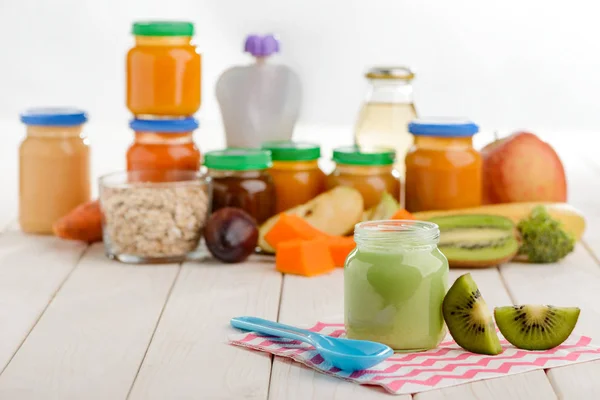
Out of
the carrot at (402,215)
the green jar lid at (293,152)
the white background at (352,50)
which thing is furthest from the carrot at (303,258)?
the white background at (352,50)

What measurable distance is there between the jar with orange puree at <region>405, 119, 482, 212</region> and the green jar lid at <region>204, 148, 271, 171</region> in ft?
0.98

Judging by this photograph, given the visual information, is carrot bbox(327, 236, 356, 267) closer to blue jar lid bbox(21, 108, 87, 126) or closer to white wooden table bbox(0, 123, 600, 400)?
white wooden table bbox(0, 123, 600, 400)

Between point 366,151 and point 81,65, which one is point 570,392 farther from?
point 81,65

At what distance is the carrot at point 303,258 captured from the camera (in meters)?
1.84

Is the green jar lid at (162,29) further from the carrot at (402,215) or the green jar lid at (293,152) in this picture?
the carrot at (402,215)

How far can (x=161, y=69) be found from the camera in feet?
6.76

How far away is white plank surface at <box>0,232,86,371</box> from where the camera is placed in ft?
4.79

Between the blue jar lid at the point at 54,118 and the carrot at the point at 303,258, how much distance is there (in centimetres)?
55

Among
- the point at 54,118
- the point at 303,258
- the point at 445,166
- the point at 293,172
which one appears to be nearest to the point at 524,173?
the point at 445,166

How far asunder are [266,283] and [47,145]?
2.04 feet

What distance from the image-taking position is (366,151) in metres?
2.09

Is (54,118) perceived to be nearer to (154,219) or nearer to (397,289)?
(154,219)

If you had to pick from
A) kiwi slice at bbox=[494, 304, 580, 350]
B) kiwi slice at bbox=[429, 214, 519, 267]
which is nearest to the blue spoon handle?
kiwi slice at bbox=[494, 304, 580, 350]

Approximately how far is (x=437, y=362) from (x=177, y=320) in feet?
1.36
